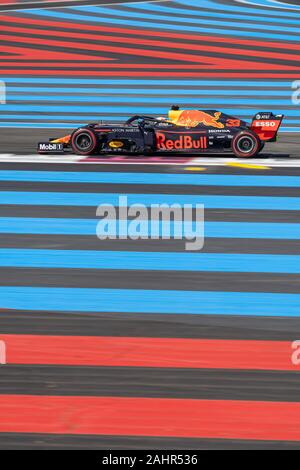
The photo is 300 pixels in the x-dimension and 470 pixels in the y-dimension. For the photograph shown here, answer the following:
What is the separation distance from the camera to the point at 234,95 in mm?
25656

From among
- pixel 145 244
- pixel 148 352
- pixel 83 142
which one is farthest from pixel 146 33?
pixel 148 352

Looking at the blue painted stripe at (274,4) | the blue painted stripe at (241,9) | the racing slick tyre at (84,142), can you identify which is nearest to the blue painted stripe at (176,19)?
the blue painted stripe at (241,9)

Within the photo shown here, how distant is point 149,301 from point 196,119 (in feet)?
25.2

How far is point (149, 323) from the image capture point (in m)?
9.87

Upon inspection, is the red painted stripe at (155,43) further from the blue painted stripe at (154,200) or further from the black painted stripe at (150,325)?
the black painted stripe at (150,325)

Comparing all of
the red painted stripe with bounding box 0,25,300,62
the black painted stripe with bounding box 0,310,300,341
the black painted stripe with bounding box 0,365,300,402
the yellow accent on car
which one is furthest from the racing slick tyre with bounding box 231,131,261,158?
the red painted stripe with bounding box 0,25,300,62

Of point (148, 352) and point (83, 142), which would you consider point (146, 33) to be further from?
point (148, 352)

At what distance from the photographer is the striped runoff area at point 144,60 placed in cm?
2448

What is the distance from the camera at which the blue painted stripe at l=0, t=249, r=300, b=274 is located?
466 inches

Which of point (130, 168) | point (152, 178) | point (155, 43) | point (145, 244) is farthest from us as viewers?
point (155, 43)

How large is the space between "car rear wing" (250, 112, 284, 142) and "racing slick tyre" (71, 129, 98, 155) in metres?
2.69

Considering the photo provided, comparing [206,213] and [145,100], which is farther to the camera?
[145,100]

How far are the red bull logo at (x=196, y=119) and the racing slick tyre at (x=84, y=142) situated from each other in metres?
1.42

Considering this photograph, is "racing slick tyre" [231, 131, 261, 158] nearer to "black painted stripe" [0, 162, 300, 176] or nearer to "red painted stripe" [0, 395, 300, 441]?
"black painted stripe" [0, 162, 300, 176]
